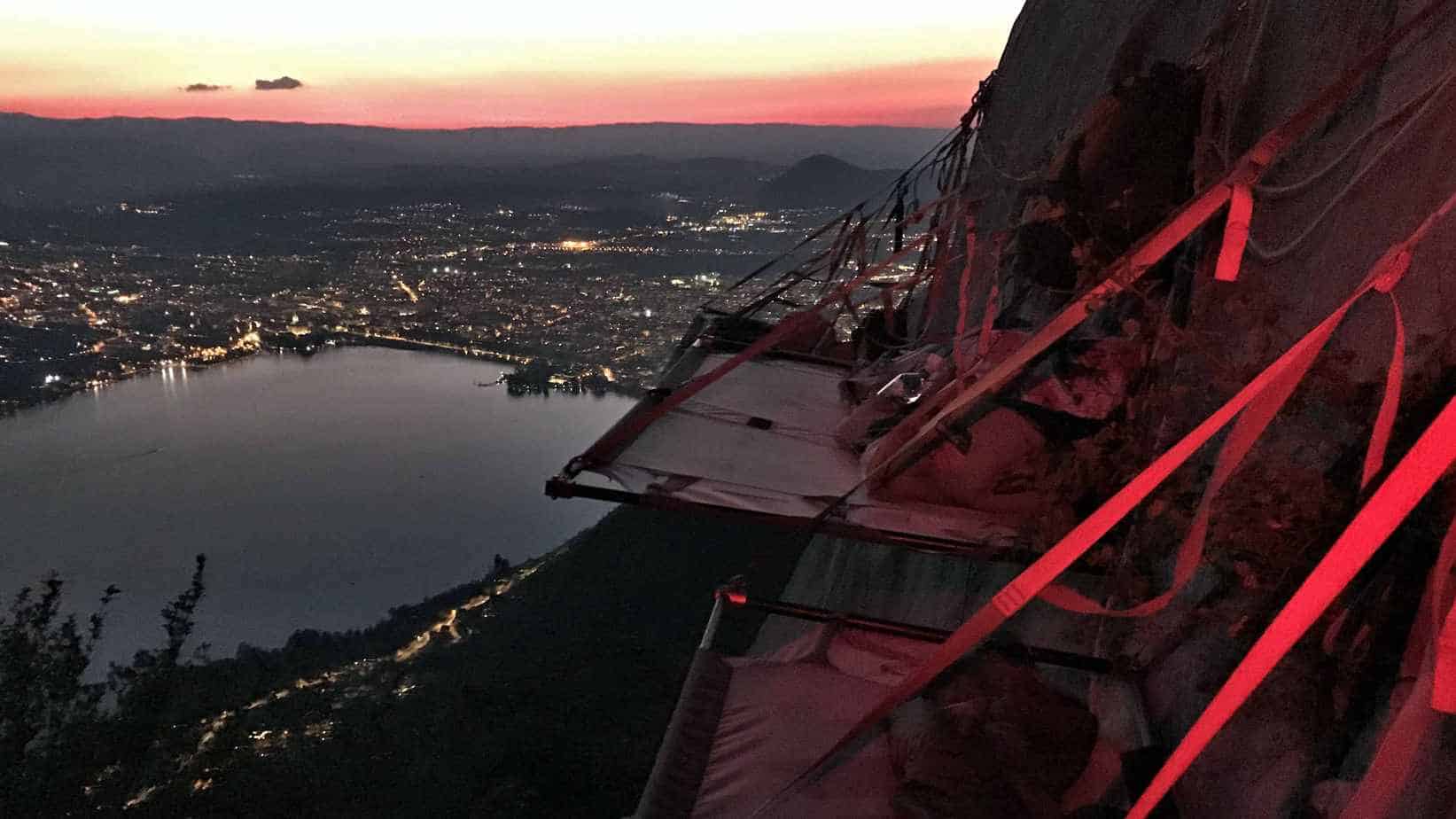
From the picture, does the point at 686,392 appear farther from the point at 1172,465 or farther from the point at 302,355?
the point at 302,355

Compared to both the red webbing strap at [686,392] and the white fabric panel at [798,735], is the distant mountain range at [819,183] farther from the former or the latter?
the white fabric panel at [798,735]

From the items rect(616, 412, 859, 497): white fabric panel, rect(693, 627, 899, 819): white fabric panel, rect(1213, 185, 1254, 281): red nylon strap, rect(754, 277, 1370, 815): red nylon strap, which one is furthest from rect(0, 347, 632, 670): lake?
rect(1213, 185, 1254, 281): red nylon strap

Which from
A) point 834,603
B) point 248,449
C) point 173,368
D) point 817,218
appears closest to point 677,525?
point 834,603

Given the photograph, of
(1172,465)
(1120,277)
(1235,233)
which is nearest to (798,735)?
(1172,465)

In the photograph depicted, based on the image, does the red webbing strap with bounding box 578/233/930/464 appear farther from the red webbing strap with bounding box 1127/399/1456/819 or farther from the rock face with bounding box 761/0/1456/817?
the red webbing strap with bounding box 1127/399/1456/819

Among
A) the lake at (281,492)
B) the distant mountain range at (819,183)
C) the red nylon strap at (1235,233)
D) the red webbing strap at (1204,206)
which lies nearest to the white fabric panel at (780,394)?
the red webbing strap at (1204,206)

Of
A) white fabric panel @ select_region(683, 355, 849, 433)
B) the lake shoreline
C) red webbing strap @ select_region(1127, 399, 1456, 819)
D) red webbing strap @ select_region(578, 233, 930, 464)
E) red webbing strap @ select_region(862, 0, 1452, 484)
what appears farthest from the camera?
the lake shoreline
